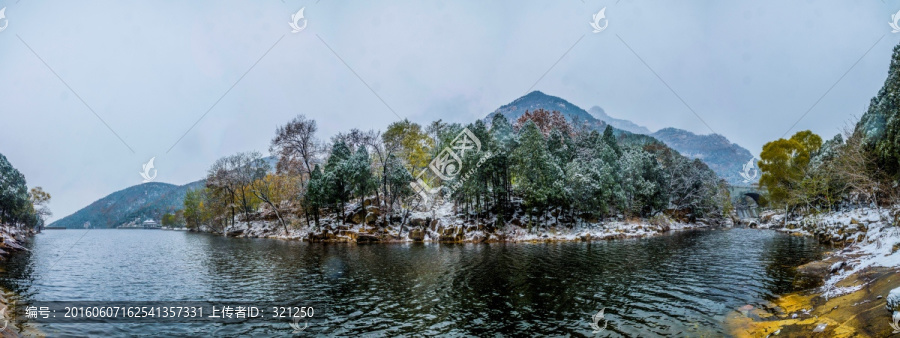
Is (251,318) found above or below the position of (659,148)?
below

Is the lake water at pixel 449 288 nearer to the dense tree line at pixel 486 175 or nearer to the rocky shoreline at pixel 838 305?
the rocky shoreline at pixel 838 305

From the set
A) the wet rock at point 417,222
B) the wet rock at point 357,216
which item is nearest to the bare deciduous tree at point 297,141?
the wet rock at point 357,216

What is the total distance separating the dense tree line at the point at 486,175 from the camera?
51.8 metres

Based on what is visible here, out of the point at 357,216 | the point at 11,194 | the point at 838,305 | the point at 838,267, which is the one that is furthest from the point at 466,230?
the point at 11,194

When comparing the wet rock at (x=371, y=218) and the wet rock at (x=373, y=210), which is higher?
the wet rock at (x=373, y=210)

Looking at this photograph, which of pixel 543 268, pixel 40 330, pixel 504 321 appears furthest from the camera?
pixel 543 268

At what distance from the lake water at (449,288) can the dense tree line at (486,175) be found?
20.4m

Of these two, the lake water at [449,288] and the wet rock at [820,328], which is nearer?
the wet rock at [820,328]

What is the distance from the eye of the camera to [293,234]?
60281mm

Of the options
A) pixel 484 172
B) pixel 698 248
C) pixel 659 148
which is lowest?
pixel 698 248

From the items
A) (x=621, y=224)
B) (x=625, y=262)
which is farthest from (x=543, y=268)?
(x=621, y=224)

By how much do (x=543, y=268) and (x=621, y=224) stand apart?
126 feet

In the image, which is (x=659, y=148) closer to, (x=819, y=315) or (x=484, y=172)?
(x=484, y=172)

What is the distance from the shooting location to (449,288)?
1958 centimetres
